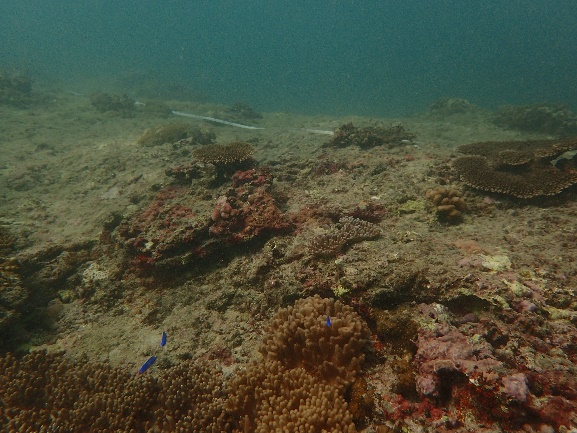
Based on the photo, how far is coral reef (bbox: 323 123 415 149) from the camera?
982 cm

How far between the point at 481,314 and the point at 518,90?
7346 cm

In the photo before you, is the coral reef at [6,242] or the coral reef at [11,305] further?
the coral reef at [6,242]

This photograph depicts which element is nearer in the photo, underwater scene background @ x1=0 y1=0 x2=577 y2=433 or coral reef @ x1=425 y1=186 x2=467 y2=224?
underwater scene background @ x1=0 y1=0 x2=577 y2=433

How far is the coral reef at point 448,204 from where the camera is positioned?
5.25 m

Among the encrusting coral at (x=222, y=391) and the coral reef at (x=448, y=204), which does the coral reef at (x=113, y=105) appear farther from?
the coral reef at (x=448, y=204)

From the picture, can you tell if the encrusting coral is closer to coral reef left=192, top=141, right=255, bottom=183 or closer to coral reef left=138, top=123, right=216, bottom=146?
coral reef left=192, top=141, right=255, bottom=183

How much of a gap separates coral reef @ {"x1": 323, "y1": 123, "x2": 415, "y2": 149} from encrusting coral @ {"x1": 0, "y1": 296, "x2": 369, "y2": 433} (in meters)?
7.27

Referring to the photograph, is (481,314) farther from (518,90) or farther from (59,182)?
(518,90)

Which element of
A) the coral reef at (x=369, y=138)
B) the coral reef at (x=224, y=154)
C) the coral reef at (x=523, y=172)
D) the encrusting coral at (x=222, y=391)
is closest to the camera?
the encrusting coral at (x=222, y=391)

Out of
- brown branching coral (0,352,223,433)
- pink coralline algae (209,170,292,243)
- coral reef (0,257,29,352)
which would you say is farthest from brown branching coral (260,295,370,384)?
coral reef (0,257,29,352)

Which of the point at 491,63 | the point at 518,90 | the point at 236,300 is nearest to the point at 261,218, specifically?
the point at 236,300

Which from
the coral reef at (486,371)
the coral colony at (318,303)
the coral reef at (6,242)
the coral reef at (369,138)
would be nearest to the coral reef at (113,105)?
the coral reef at (6,242)

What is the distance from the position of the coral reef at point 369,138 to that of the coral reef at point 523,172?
3206mm

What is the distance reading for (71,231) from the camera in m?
7.21
